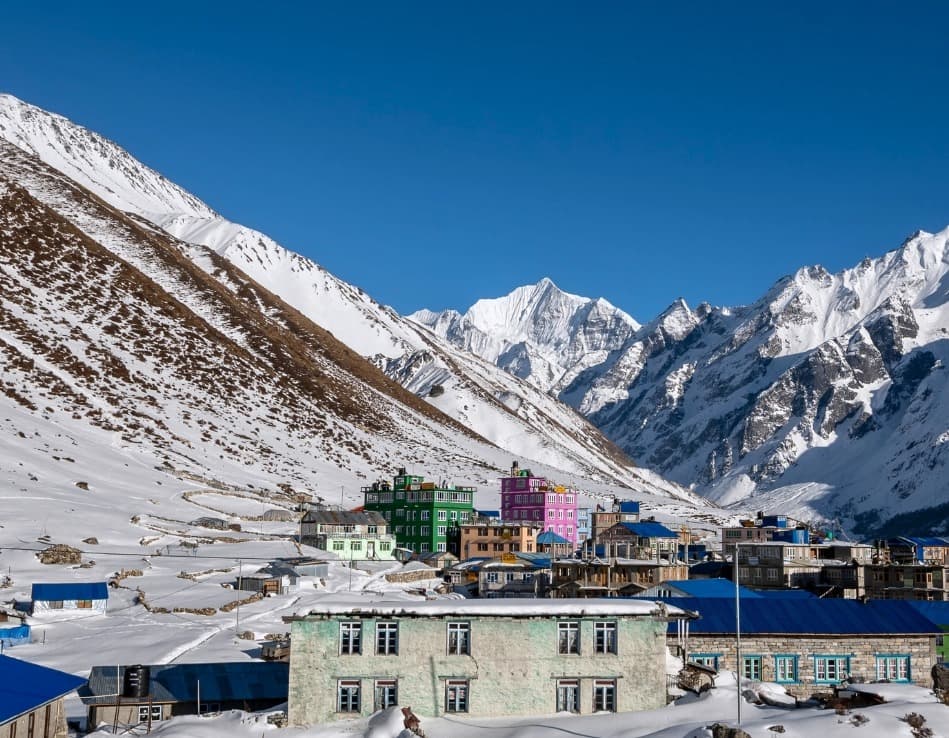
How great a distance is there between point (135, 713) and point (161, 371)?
141105 millimetres

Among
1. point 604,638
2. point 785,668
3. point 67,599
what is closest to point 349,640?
point 604,638

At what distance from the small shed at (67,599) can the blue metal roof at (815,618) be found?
33.5 metres

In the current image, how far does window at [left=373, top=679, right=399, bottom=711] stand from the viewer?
35375mm

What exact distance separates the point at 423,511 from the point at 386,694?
290 ft

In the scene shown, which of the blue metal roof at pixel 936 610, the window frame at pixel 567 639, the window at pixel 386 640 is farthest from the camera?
the blue metal roof at pixel 936 610

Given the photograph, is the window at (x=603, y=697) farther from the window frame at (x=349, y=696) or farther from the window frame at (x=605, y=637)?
the window frame at (x=349, y=696)

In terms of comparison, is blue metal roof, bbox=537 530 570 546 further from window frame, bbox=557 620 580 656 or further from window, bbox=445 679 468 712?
window, bbox=445 679 468 712

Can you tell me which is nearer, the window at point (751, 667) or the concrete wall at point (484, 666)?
the concrete wall at point (484, 666)

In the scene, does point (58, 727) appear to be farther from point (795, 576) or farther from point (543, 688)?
point (795, 576)

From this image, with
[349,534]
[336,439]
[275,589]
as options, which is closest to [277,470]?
[336,439]

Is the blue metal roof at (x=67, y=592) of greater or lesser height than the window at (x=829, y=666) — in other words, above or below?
above

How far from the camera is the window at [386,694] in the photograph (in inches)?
1393

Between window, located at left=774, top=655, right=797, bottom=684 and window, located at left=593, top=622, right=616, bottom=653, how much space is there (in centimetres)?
1122

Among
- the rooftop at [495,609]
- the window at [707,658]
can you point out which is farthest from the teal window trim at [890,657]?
the rooftop at [495,609]
